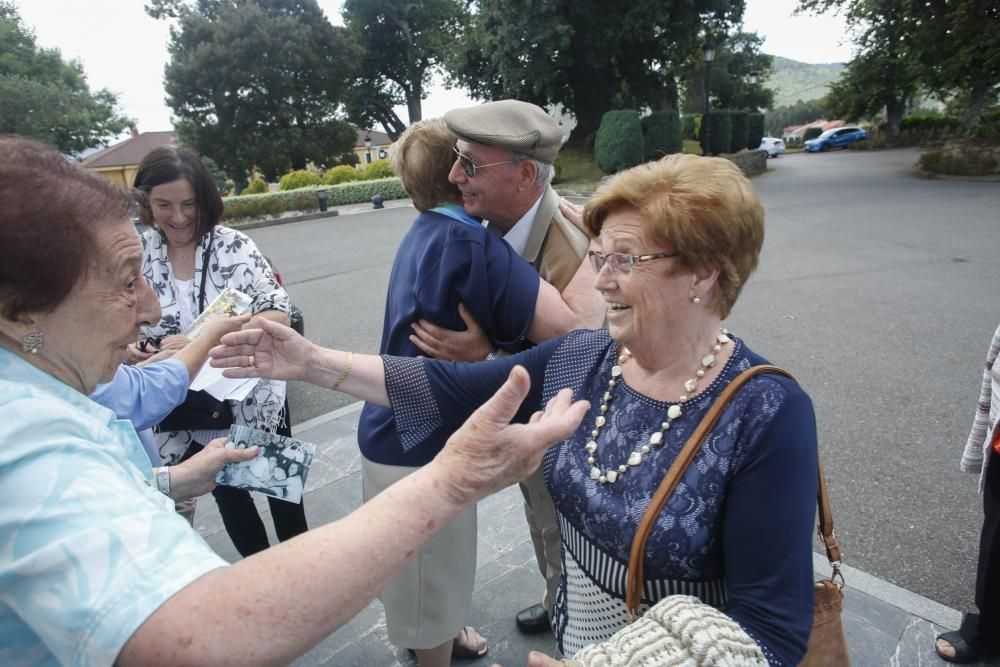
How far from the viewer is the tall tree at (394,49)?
41.2 meters

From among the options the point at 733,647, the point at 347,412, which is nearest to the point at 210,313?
the point at 733,647

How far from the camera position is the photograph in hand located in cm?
198

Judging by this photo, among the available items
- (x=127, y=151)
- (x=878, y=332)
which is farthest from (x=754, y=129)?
(x=127, y=151)

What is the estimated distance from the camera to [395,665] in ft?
8.60

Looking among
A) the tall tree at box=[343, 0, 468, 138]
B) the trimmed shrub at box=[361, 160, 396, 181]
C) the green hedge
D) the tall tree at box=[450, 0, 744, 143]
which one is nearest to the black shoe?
the green hedge

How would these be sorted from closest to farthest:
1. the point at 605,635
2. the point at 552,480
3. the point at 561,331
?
the point at 605,635 < the point at 552,480 < the point at 561,331

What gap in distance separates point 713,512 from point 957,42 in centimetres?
2207

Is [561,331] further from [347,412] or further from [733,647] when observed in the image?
[347,412]

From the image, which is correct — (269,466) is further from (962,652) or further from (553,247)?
(962,652)

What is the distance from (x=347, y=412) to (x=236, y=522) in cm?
225

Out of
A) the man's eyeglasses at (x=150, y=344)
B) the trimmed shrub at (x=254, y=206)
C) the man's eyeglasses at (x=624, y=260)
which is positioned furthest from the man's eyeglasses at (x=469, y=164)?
the trimmed shrub at (x=254, y=206)

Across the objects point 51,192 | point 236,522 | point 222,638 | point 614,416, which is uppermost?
point 51,192

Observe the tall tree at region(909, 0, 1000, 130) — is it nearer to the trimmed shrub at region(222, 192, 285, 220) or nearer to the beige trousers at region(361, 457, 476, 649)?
the beige trousers at region(361, 457, 476, 649)

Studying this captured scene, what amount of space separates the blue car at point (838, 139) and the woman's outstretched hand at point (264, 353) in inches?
1749
